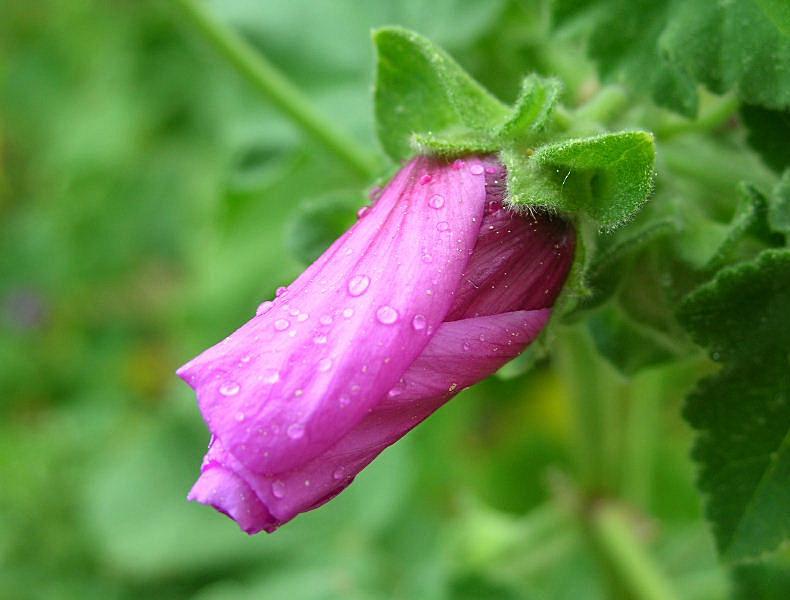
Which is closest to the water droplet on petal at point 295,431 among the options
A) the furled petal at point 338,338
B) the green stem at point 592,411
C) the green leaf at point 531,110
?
the furled petal at point 338,338

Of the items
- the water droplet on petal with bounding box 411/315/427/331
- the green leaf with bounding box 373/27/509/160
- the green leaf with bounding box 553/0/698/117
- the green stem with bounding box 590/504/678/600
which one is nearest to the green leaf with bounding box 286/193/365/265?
the green leaf with bounding box 373/27/509/160

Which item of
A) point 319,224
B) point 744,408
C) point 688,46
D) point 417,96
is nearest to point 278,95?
point 319,224

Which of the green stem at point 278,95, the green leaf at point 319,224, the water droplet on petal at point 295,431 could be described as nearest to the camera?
the water droplet on petal at point 295,431

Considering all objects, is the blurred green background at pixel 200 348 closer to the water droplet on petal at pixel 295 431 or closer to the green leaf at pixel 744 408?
the green leaf at pixel 744 408

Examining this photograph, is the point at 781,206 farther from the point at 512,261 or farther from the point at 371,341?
the point at 371,341

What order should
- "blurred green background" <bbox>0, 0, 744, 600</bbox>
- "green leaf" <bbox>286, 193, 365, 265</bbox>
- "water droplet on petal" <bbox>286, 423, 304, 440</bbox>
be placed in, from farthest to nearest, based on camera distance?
1. "blurred green background" <bbox>0, 0, 744, 600</bbox>
2. "green leaf" <bbox>286, 193, 365, 265</bbox>
3. "water droplet on petal" <bbox>286, 423, 304, 440</bbox>

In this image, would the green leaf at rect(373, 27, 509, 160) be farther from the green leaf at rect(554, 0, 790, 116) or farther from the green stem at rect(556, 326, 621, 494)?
the green stem at rect(556, 326, 621, 494)
